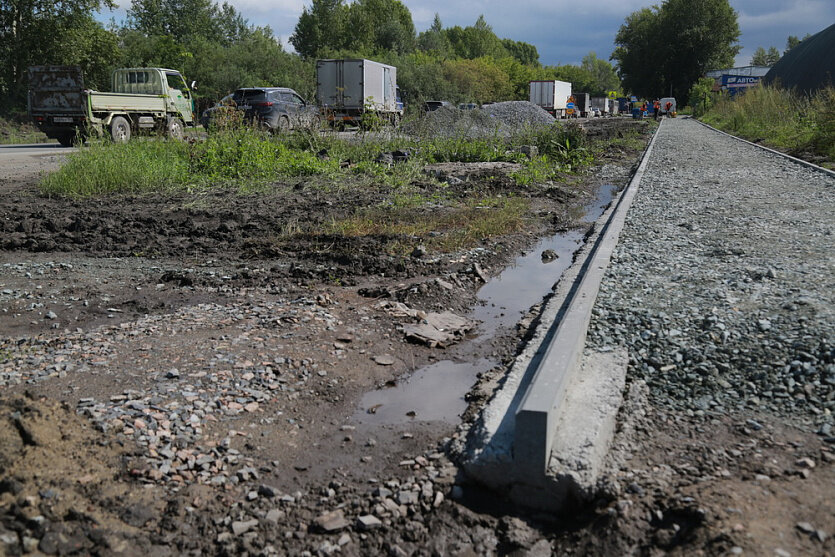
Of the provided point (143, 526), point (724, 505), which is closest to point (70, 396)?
point (143, 526)

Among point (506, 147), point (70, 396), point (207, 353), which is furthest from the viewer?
point (506, 147)

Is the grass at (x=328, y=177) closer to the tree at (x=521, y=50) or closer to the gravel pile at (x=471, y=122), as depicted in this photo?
the gravel pile at (x=471, y=122)

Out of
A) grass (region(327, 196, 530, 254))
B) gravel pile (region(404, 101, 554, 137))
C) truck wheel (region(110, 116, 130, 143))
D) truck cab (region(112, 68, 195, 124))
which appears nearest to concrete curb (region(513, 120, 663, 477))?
grass (region(327, 196, 530, 254))

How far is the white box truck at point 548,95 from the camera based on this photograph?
186 ft

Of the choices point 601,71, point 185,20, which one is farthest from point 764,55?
point 185,20

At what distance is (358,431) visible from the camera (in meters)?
3.78

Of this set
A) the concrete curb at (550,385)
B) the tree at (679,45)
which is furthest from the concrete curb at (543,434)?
the tree at (679,45)

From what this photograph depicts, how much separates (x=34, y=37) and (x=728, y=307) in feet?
132

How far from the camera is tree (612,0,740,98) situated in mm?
77562

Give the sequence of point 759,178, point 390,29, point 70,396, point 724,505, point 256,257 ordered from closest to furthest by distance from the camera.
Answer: point 724,505 → point 70,396 → point 256,257 → point 759,178 → point 390,29

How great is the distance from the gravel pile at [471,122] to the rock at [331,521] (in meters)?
16.0

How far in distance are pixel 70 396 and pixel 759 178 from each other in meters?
13.1

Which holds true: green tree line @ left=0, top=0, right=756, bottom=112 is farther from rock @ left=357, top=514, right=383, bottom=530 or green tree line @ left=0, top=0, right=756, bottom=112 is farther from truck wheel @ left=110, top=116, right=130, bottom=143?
rock @ left=357, top=514, right=383, bottom=530

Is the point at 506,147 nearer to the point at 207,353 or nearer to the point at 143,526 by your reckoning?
the point at 207,353
